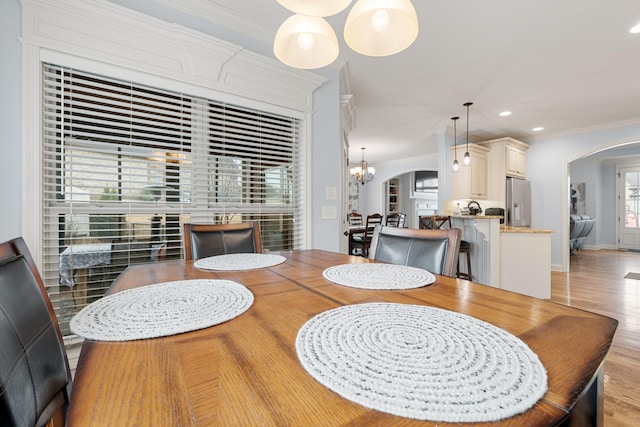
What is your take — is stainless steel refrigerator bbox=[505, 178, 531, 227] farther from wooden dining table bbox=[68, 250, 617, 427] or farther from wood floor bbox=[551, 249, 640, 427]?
wooden dining table bbox=[68, 250, 617, 427]

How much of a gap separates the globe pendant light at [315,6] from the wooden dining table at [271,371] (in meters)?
1.01

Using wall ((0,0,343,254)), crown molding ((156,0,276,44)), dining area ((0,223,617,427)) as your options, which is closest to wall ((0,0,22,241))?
wall ((0,0,343,254))

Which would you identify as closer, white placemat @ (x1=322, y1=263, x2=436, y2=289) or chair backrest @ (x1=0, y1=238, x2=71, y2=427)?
chair backrest @ (x1=0, y1=238, x2=71, y2=427)

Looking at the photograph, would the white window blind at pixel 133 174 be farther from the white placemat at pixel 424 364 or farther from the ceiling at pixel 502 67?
the white placemat at pixel 424 364

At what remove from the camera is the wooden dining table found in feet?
1.16

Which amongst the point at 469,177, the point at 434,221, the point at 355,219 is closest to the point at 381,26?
the point at 434,221

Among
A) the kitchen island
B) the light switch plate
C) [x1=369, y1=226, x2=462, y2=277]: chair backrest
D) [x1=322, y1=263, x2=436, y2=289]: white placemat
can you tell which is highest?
the light switch plate

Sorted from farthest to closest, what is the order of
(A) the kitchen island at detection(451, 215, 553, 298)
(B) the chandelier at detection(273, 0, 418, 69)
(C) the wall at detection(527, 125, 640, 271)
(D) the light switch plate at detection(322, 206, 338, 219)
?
(C) the wall at detection(527, 125, 640, 271), (A) the kitchen island at detection(451, 215, 553, 298), (D) the light switch plate at detection(322, 206, 338, 219), (B) the chandelier at detection(273, 0, 418, 69)

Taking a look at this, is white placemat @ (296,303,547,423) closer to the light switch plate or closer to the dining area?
the dining area

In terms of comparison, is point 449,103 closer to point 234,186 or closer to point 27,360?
point 234,186

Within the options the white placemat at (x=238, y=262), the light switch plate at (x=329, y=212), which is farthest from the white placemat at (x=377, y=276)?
the light switch plate at (x=329, y=212)

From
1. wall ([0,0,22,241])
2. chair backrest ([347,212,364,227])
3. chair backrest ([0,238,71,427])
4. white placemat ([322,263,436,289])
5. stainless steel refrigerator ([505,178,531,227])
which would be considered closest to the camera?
chair backrest ([0,238,71,427])

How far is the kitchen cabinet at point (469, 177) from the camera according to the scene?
16.0ft

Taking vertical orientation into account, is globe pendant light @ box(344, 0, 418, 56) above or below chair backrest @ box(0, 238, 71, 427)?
above
